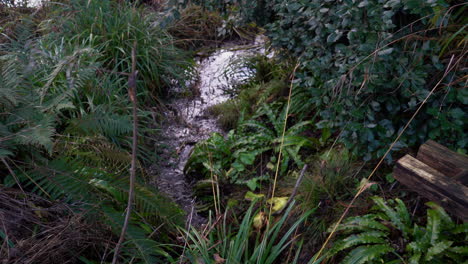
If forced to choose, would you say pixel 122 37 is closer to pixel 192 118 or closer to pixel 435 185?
pixel 192 118

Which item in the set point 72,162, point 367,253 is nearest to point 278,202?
point 367,253

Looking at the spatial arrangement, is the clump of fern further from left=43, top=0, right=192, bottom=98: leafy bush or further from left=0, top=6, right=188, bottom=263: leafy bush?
left=43, top=0, right=192, bottom=98: leafy bush

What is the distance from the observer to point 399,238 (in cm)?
239

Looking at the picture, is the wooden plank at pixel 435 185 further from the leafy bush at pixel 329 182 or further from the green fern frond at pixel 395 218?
the leafy bush at pixel 329 182

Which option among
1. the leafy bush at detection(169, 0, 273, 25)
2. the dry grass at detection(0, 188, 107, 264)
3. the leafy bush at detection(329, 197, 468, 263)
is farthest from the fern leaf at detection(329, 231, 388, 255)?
the leafy bush at detection(169, 0, 273, 25)

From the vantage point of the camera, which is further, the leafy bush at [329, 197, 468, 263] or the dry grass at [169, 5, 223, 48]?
the dry grass at [169, 5, 223, 48]

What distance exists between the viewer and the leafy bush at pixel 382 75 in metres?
2.43

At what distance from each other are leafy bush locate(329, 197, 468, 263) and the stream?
1.26 metres

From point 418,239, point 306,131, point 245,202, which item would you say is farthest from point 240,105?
point 418,239

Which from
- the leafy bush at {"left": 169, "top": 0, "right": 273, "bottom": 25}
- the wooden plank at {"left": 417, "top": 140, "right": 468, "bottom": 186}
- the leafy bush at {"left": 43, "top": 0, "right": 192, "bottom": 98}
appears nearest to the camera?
the wooden plank at {"left": 417, "top": 140, "right": 468, "bottom": 186}

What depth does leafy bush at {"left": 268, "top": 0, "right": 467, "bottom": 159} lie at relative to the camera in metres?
2.43

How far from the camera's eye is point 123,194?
2629 mm

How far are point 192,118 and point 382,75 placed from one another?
2.44 meters

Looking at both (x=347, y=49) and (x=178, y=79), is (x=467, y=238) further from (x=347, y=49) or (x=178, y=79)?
(x=178, y=79)
